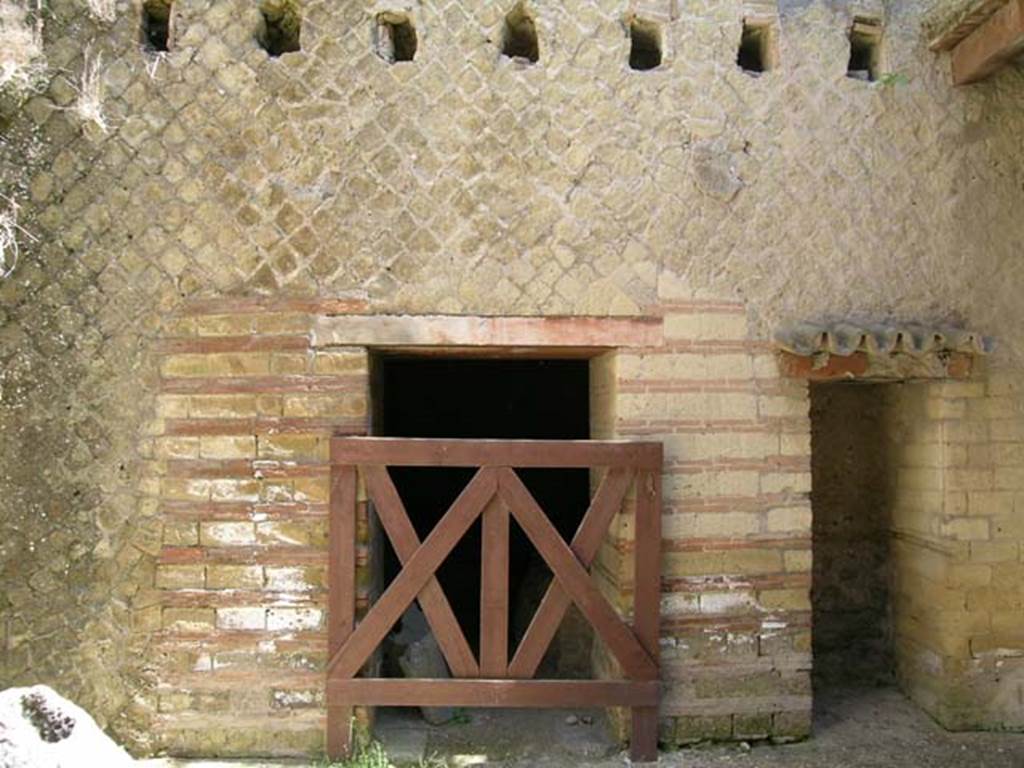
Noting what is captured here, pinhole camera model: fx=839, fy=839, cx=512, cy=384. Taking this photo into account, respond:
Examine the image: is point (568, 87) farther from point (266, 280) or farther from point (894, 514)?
point (894, 514)

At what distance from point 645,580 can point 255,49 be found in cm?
364

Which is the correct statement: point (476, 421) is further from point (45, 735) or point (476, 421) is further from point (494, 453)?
point (45, 735)

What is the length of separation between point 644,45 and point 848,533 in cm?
367

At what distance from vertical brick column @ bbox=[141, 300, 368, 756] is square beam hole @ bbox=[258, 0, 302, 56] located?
154 centimetres

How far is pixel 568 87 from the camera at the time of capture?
15.7 feet

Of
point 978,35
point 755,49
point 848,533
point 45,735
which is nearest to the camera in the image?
point 45,735

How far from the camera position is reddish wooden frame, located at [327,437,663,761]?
4441 millimetres

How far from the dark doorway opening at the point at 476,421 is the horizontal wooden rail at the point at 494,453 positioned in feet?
8.19

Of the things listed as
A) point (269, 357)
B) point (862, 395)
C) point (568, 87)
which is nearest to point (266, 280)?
point (269, 357)

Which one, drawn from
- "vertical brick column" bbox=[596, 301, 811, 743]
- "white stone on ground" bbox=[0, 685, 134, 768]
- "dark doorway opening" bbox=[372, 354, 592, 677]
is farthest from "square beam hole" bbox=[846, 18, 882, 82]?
"white stone on ground" bbox=[0, 685, 134, 768]

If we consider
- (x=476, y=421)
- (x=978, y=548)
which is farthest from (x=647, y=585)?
(x=476, y=421)

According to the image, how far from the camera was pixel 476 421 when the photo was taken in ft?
25.0

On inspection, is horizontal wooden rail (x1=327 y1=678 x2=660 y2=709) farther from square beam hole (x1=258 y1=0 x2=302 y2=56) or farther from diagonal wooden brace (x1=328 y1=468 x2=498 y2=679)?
square beam hole (x1=258 y1=0 x2=302 y2=56)

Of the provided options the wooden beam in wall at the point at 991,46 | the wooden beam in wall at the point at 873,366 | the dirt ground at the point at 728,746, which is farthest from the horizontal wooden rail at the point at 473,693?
the wooden beam in wall at the point at 991,46
